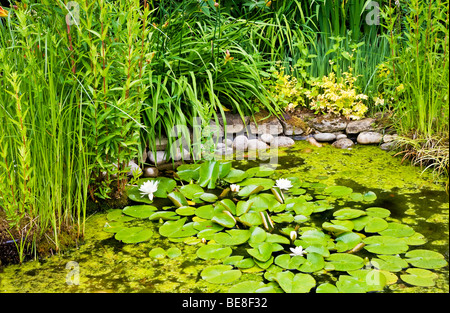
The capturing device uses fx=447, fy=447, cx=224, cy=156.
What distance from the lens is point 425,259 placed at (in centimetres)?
193

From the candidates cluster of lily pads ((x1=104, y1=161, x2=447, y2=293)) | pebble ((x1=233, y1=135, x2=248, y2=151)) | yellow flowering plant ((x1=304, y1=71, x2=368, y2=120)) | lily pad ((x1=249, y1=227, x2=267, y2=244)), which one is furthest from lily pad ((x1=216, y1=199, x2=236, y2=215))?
yellow flowering plant ((x1=304, y1=71, x2=368, y2=120))

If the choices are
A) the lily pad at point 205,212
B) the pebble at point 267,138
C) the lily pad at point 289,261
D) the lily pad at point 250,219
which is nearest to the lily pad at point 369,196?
the lily pad at point 250,219

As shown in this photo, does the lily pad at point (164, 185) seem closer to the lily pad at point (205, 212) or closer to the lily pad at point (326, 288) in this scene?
the lily pad at point (205, 212)

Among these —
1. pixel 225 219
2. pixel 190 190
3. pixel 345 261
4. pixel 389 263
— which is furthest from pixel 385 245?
pixel 190 190

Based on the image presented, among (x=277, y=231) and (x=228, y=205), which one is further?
(x=228, y=205)

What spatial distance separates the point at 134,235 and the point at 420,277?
1305 millimetres

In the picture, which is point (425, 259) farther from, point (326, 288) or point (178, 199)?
point (178, 199)

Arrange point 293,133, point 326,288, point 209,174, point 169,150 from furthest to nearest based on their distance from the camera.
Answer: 1. point 293,133
2. point 169,150
3. point 209,174
4. point 326,288

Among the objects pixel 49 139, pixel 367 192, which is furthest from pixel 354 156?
pixel 49 139

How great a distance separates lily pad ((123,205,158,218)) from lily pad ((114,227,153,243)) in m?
0.15

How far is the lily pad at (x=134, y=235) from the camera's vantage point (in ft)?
7.11

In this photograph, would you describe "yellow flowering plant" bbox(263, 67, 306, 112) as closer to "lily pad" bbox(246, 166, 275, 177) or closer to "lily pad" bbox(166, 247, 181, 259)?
"lily pad" bbox(246, 166, 275, 177)

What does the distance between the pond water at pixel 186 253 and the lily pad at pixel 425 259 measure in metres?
0.03
